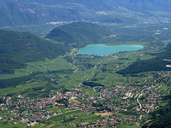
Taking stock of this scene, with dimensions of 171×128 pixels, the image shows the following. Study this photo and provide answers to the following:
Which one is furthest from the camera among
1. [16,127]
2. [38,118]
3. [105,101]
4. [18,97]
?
[18,97]

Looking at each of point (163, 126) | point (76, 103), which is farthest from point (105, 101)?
point (163, 126)

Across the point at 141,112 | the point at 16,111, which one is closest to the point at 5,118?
the point at 16,111

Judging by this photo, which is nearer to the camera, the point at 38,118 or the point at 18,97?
the point at 38,118

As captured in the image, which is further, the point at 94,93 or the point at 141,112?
the point at 94,93

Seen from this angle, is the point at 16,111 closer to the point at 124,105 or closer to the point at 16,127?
the point at 16,127

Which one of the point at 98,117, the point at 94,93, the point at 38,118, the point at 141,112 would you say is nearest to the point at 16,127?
the point at 38,118

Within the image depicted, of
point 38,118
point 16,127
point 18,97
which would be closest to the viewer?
point 16,127

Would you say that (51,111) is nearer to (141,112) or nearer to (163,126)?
(141,112)

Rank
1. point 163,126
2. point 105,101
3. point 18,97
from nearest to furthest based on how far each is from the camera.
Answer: point 163,126 < point 105,101 < point 18,97

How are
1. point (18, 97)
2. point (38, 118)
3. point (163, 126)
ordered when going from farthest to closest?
point (18, 97), point (38, 118), point (163, 126)
